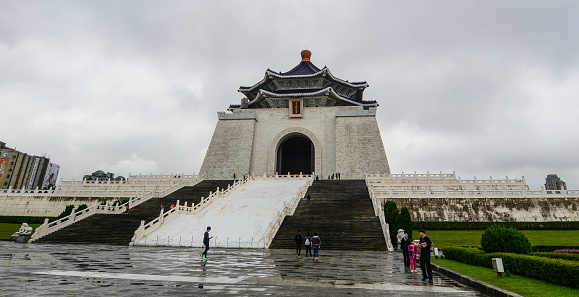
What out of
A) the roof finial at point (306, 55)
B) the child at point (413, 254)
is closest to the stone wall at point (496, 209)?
the child at point (413, 254)

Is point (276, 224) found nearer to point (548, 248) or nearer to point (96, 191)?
point (548, 248)

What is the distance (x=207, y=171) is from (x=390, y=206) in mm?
23012

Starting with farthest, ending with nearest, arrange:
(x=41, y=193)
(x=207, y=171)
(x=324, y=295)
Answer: (x=207, y=171) → (x=41, y=193) → (x=324, y=295)

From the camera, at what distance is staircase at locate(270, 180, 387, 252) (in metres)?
13.6

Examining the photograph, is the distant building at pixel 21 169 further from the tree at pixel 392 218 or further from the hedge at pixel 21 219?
the tree at pixel 392 218

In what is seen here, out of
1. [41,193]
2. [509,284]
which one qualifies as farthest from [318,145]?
[509,284]

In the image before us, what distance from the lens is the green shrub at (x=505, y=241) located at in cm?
834

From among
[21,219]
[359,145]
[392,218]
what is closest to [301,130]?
[359,145]

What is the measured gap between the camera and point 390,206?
1586 cm

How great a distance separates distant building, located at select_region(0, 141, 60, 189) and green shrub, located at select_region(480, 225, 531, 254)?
57731 millimetres

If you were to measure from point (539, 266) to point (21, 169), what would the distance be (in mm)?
68023

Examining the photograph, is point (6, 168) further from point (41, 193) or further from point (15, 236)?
point (15, 236)

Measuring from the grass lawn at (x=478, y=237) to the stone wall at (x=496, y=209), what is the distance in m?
1.61

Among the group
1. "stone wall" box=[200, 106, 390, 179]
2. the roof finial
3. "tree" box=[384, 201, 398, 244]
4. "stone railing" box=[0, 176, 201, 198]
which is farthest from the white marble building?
"tree" box=[384, 201, 398, 244]
